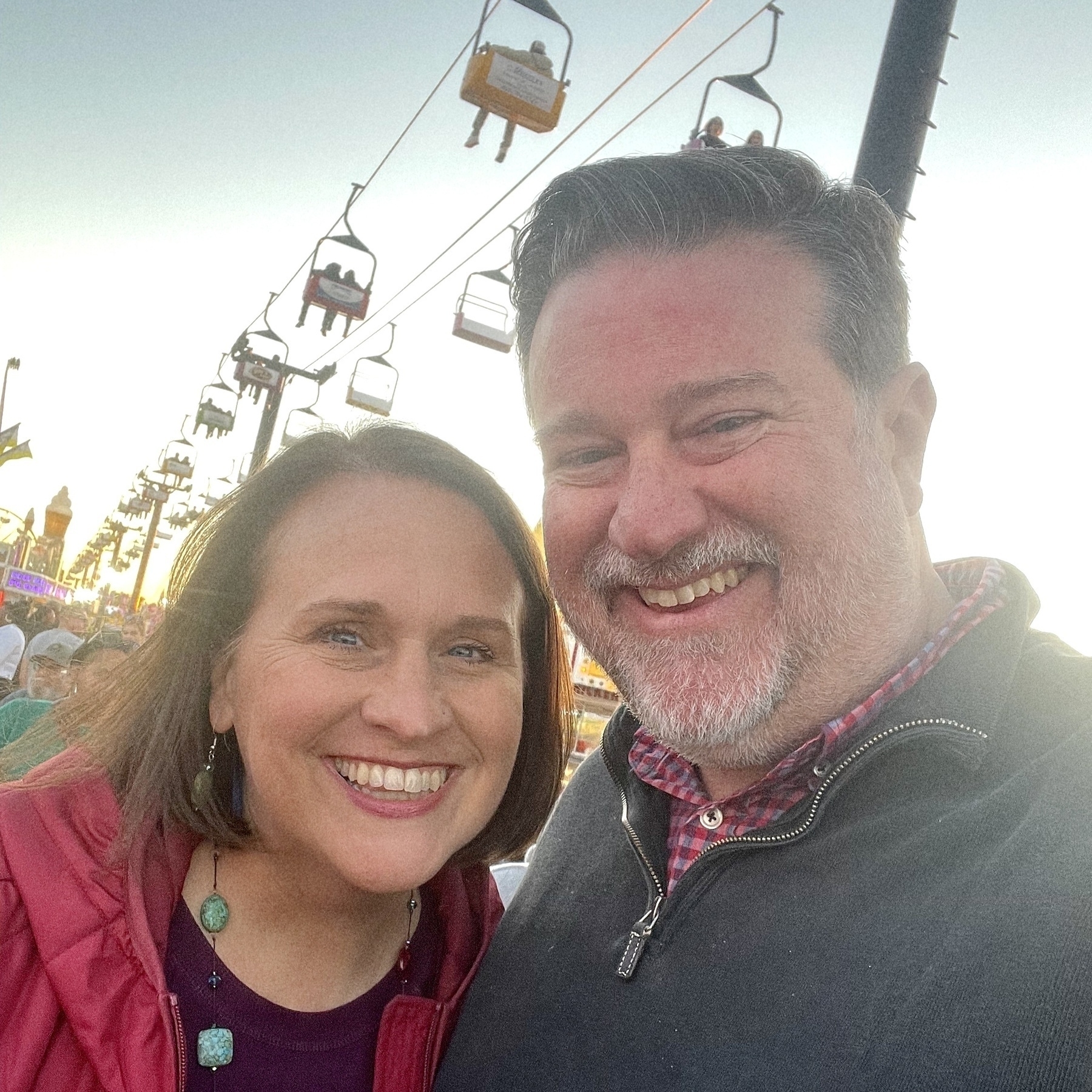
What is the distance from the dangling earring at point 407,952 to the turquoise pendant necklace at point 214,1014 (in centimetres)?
35

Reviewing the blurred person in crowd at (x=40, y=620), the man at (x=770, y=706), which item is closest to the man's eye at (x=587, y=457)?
the man at (x=770, y=706)

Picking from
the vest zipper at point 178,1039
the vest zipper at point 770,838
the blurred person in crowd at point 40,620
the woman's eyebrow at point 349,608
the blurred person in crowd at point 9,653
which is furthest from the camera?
the blurred person in crowd at point 40,620

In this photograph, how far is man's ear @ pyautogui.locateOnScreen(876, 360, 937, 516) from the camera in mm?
1859

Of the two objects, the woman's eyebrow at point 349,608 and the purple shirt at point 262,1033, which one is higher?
the woman's eyebrow at point 349,608

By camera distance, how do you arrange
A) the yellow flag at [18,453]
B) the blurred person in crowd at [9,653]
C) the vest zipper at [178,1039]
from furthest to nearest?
1. the yellow flag at [18,453]
2. the blurred person in crowd at [9,653]
3. the vest zipper at [178,1039]

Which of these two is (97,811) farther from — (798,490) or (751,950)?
(798,490)

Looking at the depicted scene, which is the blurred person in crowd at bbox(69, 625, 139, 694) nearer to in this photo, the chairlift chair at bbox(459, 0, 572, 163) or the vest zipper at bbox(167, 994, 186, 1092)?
the vest zipper at bbox(167, 994, 186, 1092)

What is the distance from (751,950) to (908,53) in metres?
2.39

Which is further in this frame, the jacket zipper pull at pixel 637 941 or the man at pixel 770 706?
the jacket zipper pull at pixel 637 941

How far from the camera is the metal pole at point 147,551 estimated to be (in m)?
32.4

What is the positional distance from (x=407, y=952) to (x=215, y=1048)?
1.37ft

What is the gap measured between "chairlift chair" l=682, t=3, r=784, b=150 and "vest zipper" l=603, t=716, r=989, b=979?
3610 mm

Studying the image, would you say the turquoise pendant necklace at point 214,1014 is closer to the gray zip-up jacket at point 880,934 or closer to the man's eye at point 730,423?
the gray zip-up jacket at point 880,934

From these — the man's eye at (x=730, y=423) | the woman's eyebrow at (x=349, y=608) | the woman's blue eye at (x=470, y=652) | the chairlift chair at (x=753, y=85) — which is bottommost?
the woman's blue eye at (x=470, y=652)
